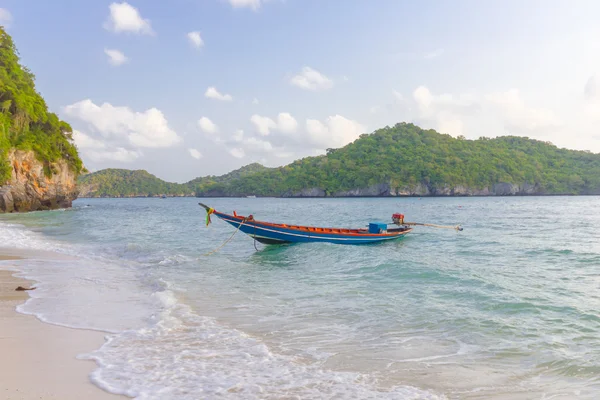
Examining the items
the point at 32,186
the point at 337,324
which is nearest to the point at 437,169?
the point at 32,186

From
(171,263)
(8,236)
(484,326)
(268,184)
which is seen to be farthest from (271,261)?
(268,184)

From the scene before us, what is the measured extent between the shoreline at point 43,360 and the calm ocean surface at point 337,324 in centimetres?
20

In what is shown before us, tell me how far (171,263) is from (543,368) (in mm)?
A: 11716

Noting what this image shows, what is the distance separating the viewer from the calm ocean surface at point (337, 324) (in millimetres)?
4375

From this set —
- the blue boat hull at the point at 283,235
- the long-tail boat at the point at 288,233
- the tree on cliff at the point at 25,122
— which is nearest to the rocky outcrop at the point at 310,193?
the tree on cliff at the point at 25,122

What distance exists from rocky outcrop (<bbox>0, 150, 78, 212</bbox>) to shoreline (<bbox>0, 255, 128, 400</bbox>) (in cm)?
3774

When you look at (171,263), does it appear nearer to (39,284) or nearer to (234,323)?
(39,284)

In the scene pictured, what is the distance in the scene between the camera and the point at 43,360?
4.47 meters

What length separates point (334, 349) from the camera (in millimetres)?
5543

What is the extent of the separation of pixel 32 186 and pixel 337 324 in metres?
Answer: 44.0

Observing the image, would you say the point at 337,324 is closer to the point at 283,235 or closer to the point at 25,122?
the point at 283,235

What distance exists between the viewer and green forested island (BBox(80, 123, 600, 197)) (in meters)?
120

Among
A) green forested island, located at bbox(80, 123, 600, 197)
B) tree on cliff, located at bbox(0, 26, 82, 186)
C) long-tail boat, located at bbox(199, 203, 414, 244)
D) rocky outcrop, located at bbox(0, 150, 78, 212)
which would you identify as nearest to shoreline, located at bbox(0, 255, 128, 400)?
long-tail boat, located at bbox(199, 203, 414, 244)

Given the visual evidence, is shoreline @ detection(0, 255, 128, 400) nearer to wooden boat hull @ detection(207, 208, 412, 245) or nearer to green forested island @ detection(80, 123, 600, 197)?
wooden boat hull @ detection(207, 208, 412, 245)
